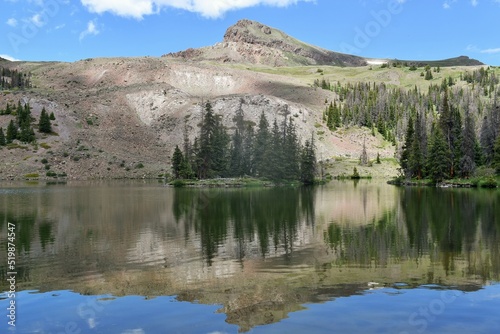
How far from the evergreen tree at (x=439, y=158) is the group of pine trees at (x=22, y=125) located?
11527 centimetres

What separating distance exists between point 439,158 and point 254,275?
300 ft

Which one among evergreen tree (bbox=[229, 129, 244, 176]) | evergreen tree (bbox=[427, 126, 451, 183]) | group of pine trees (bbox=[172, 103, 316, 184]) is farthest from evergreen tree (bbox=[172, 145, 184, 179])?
evergreen tree (bbox=[427, 126, 451, 183])

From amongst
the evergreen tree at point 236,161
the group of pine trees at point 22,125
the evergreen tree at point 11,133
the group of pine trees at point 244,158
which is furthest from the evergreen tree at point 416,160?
the evergreen tree at point 11,133

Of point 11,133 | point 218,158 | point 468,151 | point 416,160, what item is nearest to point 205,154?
point 218,158

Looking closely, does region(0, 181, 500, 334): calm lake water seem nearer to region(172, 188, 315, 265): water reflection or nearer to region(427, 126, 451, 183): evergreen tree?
region(172, 188, 315, 265): water reflection

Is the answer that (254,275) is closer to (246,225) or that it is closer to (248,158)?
(246,225)

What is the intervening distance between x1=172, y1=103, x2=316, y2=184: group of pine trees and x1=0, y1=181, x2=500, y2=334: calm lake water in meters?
74.5

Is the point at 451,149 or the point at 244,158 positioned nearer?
the point at 451,149

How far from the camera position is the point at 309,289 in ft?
60.5

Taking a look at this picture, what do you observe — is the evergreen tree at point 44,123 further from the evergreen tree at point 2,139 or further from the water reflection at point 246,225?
the water reflection at point 246,225

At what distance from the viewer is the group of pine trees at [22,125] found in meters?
141

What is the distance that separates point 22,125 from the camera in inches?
5689

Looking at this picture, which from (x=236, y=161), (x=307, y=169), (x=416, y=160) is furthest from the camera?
(x=236, y=161)

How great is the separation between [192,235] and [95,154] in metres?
121
